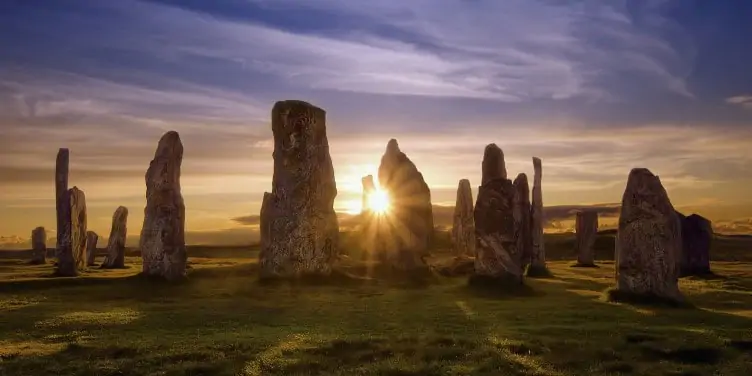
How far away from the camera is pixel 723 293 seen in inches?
1134

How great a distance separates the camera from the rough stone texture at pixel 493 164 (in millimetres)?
34844

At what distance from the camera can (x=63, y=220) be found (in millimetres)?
36625

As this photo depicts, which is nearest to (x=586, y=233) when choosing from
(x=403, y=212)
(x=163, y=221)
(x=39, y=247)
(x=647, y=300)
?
(x=403, y=212)

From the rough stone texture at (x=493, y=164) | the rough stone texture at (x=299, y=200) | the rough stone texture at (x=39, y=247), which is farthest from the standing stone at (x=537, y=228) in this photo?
the rough stone texture at (x=39, y=247)

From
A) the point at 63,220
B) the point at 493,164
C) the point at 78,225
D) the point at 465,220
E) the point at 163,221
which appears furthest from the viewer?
the point at 465,220

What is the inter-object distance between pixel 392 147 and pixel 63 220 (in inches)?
762

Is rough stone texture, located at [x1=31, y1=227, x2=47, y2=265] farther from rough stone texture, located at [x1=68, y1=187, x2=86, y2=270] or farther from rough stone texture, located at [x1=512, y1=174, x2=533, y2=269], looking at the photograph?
rough stone texture, located at [x1=512, y1=174, x2=533, y2=269]

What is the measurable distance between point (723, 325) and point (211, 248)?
201ft

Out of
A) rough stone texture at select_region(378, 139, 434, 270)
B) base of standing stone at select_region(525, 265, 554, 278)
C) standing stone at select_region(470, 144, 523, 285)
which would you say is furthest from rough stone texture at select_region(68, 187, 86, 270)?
base of standing stone at select_region(525, 265, 554, 278)

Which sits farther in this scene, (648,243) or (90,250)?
(90,250)

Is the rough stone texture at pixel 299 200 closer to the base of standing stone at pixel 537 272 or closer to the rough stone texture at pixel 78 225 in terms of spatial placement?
the rough stone texture at pixel 78 225

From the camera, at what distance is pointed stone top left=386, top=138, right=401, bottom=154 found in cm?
4242

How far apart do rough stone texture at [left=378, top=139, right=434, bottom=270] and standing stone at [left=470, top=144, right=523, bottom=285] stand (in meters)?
6.73

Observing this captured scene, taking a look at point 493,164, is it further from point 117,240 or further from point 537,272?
point 117,240
